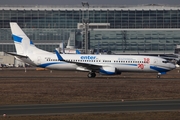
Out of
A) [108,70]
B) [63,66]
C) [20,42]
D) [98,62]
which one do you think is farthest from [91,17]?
[108,70]

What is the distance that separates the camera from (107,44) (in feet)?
572

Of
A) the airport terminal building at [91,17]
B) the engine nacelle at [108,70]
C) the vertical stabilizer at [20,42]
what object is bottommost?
the engine nacelle at [108,70]

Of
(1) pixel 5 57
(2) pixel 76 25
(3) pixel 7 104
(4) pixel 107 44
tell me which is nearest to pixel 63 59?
(3) pixel 7 104

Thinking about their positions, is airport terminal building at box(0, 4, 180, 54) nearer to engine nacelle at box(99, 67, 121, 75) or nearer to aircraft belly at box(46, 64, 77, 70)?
aircraft belly at box(46, 64, 77, 70)

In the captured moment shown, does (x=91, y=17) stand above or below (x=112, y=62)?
above

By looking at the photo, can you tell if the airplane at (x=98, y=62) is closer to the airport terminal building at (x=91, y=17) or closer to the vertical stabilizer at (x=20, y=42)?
the vertical stabilizer at (x=20, y=42)

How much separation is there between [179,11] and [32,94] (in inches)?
6350

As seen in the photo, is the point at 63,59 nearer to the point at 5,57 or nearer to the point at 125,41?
the point at 5,57

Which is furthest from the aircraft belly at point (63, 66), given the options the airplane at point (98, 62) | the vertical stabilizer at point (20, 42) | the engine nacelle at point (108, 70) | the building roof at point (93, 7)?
the building roof at point (93, 7)

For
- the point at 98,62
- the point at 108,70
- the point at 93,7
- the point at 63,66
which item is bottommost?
the point at 108,70

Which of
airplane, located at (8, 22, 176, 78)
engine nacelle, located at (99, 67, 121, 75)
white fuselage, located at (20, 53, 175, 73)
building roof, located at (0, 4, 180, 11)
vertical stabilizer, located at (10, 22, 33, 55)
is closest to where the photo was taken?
engine nacelle, located at (99, 67, 121, 75)

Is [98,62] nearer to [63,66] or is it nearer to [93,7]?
[63,66]

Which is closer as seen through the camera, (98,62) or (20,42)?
(98,62)

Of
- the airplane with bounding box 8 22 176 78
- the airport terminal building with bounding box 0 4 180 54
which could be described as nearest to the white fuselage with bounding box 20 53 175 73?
the airplane with bounding box 8 22 176 78
